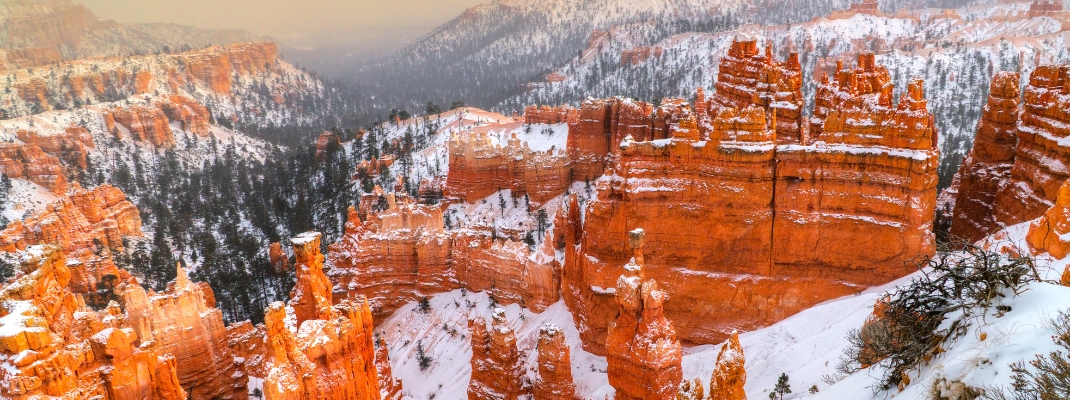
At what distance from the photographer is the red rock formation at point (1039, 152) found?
19.8m

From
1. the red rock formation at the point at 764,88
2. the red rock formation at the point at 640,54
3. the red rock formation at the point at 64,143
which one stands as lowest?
the red rock formation at the point at 64,143

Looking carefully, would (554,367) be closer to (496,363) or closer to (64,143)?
(496,363)

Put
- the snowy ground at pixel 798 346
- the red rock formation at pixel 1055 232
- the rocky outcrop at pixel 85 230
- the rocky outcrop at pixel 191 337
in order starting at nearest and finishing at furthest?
the snowy ground at pixel 798 346 → the red rock formation at pixel 1055 232 → the rocky outcrop at pixel 191 337 → the rocky outcrop at pixel 85 230

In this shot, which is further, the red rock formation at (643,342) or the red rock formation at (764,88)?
the red rock formation at (764,88)

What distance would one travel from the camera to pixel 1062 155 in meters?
19.5

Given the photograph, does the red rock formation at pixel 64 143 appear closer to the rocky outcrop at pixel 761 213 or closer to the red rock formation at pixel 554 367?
the red rock formation at pixel 554 367

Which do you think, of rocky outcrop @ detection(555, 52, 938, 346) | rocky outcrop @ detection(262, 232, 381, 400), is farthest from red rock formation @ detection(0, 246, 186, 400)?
rocky outcrop @ detection(555, 52, 938, 346)

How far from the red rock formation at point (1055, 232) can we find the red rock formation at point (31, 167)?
305ft

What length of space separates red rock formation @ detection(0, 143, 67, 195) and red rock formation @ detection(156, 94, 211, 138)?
37173 mm

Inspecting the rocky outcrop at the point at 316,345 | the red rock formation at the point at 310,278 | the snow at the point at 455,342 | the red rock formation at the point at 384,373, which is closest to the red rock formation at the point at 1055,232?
the snow at the point at 455,342

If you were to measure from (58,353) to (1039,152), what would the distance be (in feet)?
100

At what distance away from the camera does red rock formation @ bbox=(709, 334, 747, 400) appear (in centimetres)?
1266

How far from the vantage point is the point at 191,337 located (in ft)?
79.7

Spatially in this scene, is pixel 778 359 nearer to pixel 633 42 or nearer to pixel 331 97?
pixel 633 42
